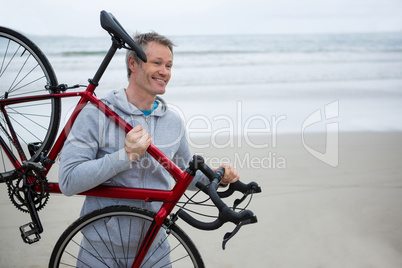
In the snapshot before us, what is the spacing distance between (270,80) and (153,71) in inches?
424

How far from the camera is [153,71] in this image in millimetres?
1781

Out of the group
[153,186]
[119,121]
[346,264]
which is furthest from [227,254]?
[119,121]

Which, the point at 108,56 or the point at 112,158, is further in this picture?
the point at 108,56

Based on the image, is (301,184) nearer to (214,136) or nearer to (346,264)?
(346,264)

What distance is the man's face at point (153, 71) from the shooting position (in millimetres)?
1783

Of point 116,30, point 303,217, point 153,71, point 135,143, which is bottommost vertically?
point 303,217

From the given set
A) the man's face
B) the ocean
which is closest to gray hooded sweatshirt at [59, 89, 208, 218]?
the man's face

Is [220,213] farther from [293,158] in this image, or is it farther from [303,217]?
[293,158]

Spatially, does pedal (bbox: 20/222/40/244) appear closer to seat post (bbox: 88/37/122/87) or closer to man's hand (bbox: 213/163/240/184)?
seat post (bbox: 88/37/122/87)

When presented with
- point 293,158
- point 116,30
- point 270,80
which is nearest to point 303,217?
point 293,158

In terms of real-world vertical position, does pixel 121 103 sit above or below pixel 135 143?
above

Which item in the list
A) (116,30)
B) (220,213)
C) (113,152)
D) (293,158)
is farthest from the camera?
(293,158)

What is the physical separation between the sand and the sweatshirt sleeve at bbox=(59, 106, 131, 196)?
5.71 feet

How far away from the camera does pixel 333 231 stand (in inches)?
139
